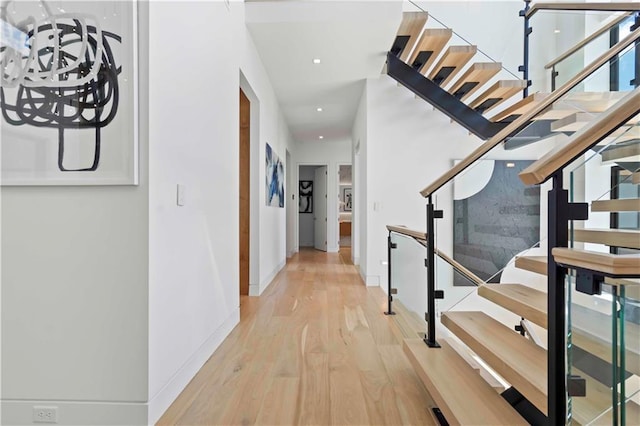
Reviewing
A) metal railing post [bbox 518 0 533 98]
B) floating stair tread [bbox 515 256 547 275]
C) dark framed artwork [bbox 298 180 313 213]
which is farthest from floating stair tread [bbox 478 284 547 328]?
dark framed artwork [bbox 298 180 313 213]

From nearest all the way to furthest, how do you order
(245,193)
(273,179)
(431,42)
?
(431,42) → (245,193) → (273,179)

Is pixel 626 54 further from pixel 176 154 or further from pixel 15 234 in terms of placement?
pixel 15 234

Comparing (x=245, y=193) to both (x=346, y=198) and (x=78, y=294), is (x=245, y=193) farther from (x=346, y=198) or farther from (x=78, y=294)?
(x=346, y=198)

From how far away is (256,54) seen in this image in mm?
4008

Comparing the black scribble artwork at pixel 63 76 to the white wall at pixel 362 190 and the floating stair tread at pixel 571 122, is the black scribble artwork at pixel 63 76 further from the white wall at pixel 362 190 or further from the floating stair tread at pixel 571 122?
the white wall at pixel 362 190

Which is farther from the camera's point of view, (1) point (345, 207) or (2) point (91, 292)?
(1) point (345, 207)

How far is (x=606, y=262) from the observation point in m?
0.80

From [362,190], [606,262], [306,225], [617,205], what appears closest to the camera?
[606,262]

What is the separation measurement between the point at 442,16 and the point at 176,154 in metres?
4.04

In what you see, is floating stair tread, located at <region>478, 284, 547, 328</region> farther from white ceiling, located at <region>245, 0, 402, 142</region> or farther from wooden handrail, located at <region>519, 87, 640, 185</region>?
white ceiling, located at <region>245, 0, 402, 142</region>

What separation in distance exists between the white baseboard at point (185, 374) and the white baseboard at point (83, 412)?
7 centimetres

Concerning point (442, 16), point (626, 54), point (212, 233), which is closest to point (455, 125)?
point (442, 16)

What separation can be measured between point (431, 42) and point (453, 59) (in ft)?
1.02

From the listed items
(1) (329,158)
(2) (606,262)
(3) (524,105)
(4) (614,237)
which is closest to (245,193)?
(3) (524,105)
